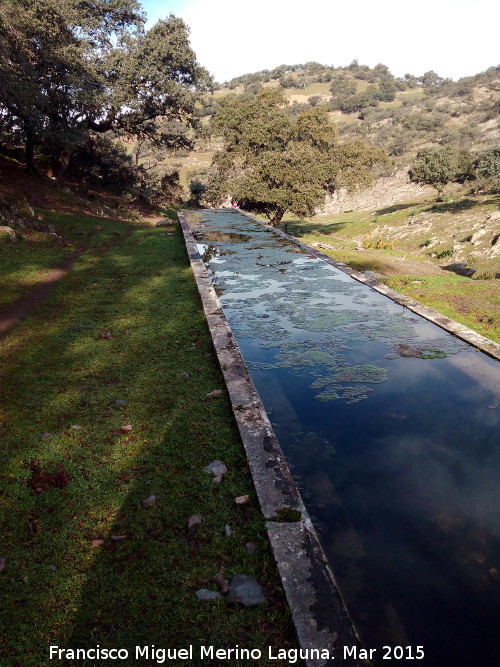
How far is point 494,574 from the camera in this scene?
2508mm

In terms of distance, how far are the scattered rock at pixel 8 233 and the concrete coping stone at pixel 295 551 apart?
1035 centimetres

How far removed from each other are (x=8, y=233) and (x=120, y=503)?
445 inches

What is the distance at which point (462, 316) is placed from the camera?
759cm

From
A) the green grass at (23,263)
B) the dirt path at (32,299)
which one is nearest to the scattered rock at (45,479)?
the dirt path at (32,299)

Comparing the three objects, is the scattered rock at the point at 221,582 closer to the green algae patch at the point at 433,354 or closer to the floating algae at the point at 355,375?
the floating algae at the point at 355,375

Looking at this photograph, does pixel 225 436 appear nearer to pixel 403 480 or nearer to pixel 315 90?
pixel 403 480

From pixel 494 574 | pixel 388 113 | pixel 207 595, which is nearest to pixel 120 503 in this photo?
pixel 207 595

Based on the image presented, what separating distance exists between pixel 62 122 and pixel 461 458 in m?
21.9

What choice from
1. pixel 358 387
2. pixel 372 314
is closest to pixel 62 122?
pixel 372 314

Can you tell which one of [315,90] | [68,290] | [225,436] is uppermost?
[315,90]

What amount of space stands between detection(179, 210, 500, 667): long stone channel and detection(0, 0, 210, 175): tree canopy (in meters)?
15.0

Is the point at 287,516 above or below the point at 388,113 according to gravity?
below

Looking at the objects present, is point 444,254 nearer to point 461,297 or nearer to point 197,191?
point 461,297

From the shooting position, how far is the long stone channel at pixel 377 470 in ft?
7.22
